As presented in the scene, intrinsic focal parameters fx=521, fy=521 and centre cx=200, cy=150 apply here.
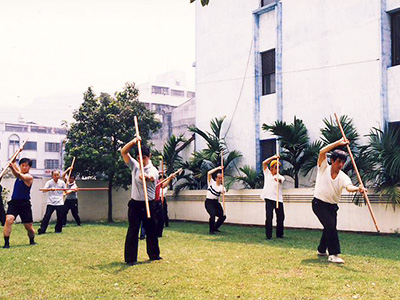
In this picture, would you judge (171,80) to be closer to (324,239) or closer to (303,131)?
(303,131)

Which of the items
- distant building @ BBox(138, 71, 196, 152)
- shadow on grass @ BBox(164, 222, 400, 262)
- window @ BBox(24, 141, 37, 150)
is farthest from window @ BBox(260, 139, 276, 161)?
window @ BBox(24, 141, 37, 150)

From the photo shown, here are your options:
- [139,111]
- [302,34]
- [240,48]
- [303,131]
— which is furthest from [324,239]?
[139,111]

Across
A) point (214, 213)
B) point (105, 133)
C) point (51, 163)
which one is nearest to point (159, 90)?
point (51, 163)

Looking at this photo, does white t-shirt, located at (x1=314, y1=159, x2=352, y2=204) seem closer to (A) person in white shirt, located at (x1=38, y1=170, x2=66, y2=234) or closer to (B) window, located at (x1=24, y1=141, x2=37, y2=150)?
(A) person in white shirt, located at (x1=38, y1=170, x2=66, y2=234)

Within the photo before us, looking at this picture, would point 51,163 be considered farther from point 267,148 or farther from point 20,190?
point 20,190

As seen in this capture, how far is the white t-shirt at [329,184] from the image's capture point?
8.80 meters

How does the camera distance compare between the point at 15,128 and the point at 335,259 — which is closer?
→ the point at 335,259

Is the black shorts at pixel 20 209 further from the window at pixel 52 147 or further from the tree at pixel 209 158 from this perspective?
the window at pixel 52 147

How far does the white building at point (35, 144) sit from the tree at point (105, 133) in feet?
152

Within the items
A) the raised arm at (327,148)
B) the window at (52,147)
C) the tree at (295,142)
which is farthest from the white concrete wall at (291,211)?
the window at (52,147)

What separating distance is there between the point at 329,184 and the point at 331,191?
132mm

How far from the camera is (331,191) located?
8.91 m

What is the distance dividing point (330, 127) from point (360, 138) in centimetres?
96

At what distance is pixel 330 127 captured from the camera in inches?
601
